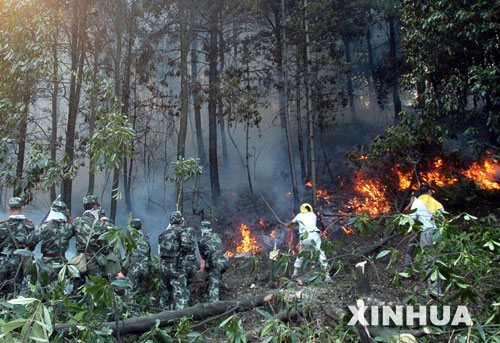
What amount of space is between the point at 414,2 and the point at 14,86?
9.74 m

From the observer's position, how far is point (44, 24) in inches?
361

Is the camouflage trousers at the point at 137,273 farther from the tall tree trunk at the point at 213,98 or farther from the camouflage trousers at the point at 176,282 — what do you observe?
the tall tree trunk at the point at 213,98

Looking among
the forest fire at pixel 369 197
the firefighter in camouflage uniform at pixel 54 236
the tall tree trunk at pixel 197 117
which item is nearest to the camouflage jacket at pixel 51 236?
the firefighter in camouflage uniform at pixel 54 236

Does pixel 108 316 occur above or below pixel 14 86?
below

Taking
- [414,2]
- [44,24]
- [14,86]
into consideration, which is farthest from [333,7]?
[14,86]

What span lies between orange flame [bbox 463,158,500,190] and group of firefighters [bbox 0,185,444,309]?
5.94 m

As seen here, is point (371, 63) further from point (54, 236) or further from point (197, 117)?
point (54, 236)

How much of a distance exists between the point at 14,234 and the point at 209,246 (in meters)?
3.13

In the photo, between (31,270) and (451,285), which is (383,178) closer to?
(451,285)

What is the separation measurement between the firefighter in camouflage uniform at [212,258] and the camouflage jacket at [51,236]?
233 centimetres

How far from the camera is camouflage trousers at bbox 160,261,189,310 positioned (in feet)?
21.8

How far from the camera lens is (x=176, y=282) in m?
6.75

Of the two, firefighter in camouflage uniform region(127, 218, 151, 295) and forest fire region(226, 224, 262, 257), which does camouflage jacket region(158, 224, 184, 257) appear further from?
forest fire region(226, 224, 262, 257)

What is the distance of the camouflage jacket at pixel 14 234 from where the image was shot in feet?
20.0
